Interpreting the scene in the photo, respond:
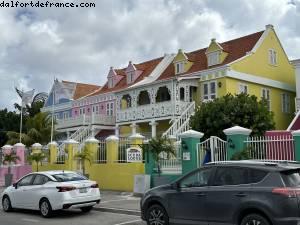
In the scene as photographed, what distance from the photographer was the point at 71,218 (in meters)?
13.9

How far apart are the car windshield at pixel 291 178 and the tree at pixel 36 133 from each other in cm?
3159

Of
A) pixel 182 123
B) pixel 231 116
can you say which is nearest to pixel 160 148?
pixel 231 116

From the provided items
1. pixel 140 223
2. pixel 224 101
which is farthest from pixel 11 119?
pixel 140 223

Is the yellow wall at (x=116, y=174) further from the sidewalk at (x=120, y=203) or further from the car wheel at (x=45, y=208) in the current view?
the car wheel at (x=45, y=208)

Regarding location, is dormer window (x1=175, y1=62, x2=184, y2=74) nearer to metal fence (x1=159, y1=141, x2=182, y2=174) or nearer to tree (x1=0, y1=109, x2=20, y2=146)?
metal fence (x1=159, y1=141, x2=182, y2=174)

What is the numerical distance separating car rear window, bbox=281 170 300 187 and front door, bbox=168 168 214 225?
67.3 inches

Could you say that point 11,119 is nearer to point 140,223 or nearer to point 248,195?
point 140,223

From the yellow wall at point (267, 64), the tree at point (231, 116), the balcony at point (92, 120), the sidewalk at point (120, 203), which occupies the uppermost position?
the yellow wall at point (267, 64)

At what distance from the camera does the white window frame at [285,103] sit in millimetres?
34894

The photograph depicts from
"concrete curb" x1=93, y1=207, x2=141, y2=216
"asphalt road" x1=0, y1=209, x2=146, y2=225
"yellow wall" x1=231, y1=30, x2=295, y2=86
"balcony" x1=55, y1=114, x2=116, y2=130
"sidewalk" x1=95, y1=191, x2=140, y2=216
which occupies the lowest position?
"asphalt road" x1=0, y1=209, x2=146, y2=225

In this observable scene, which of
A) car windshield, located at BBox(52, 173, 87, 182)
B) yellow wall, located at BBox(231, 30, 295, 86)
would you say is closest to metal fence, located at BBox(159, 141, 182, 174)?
car windshield, located at BBox(52, 173, 87, 182)

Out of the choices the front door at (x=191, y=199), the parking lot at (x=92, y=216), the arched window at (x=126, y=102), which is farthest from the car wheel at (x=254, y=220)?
the arched window at (x=126, y=102)

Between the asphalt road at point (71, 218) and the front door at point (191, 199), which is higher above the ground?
the front door at point (191, 199)

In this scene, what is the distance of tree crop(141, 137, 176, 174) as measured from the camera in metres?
18.7
